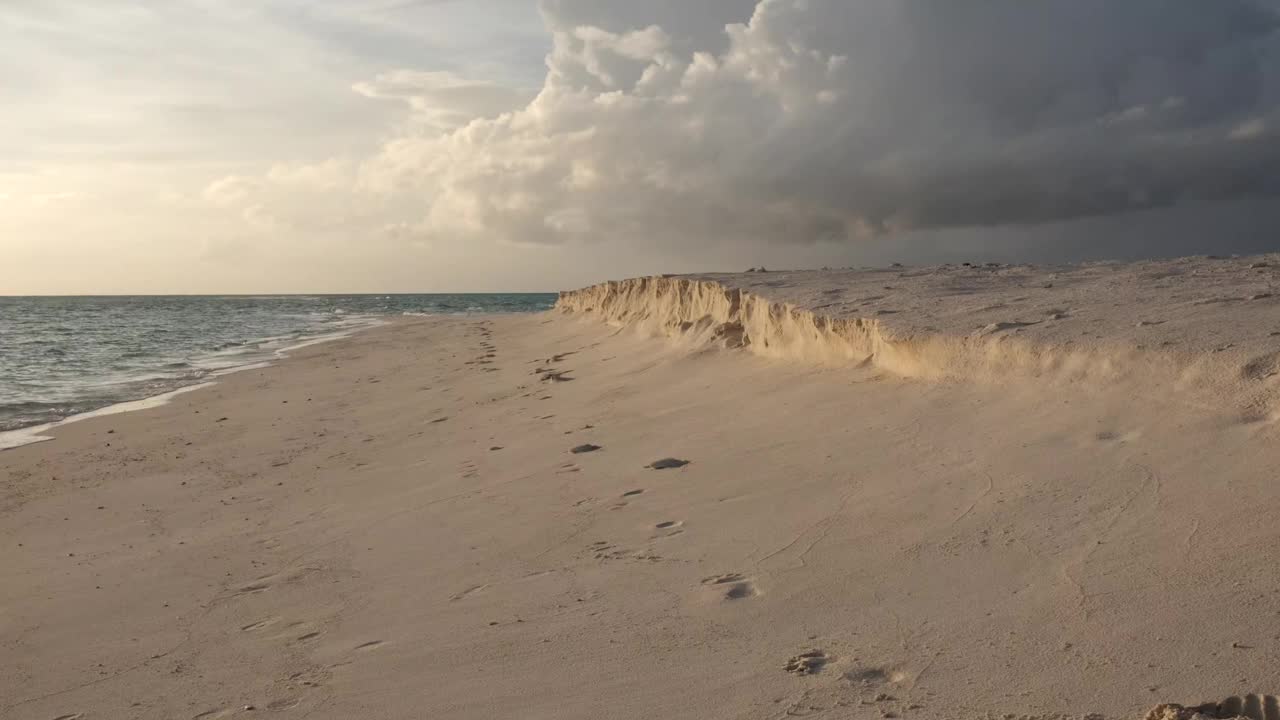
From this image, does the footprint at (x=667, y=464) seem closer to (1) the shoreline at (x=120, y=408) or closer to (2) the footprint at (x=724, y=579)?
(2) the footprint at (x=724, y=579)

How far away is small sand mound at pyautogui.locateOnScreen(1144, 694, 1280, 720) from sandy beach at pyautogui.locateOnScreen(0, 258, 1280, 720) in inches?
2.6

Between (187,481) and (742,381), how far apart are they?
5.70m

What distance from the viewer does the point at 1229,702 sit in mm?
2732

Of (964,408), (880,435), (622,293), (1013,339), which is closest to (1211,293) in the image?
(1013,339)

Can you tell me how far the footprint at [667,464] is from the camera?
6.69 metres

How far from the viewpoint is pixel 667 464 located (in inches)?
266

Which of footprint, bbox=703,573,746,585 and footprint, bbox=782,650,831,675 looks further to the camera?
footprint, bbox=703,573,746,585

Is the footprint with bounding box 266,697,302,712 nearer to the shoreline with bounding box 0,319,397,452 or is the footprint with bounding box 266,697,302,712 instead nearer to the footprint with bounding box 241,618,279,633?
the footprint with bounding box 241,618,279,633

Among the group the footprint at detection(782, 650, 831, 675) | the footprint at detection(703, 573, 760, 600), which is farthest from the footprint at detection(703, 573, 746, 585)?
the footprint at detection(782, 650, 831, 675)

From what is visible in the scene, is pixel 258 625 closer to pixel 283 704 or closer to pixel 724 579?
pixel 283 704

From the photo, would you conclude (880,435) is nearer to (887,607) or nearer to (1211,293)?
(887,607)

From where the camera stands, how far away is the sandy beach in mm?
3295

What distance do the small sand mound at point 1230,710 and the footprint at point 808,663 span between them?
1096 mm

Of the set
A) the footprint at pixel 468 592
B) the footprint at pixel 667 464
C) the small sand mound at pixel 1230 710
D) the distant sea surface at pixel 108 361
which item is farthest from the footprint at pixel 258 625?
the distant sea surface at pixel 108 361
